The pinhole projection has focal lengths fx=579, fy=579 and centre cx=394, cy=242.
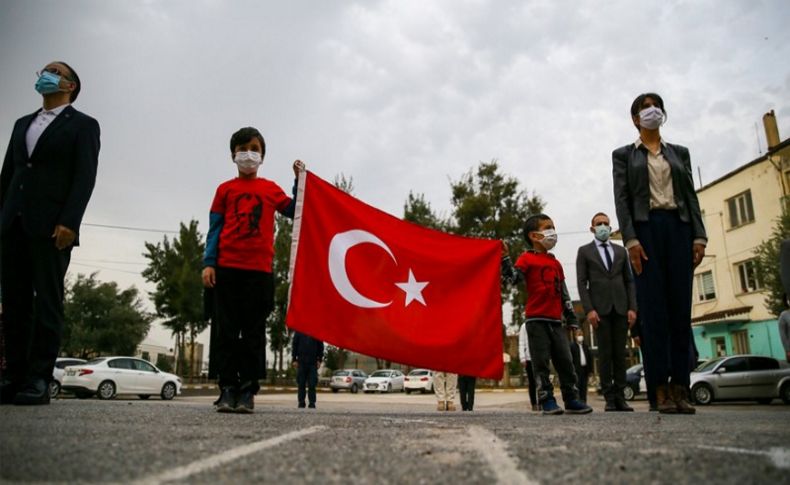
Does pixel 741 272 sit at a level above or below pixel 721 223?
below

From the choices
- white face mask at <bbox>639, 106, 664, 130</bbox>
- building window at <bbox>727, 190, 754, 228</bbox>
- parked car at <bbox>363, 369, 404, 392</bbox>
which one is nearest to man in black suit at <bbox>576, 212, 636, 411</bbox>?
white face mask at <bbox>639, 106, 664, 130</bbox>

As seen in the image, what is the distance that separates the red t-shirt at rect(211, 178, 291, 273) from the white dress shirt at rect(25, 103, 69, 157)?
52.1 inches

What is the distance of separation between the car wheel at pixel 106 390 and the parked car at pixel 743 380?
17.6 metres

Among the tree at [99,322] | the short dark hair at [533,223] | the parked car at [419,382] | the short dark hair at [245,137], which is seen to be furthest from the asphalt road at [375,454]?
the tree at [99,322]

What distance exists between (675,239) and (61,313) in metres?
4.82

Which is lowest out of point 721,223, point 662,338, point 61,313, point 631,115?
point 662,338

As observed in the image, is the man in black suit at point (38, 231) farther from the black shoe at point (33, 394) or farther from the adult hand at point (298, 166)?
the adult hand at point (298, 166)

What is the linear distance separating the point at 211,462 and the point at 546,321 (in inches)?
161

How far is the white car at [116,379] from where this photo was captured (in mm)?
17359

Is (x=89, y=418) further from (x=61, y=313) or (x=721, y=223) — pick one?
(x=721, y=223)

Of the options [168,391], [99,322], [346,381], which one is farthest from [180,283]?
[168,391]

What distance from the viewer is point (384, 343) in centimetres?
485

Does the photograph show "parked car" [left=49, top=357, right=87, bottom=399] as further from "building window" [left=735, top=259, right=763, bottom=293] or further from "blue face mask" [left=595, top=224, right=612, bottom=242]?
"building window" [left=735, top=259, right=763, bottom=293]

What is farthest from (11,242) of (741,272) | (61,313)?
(741,272)
